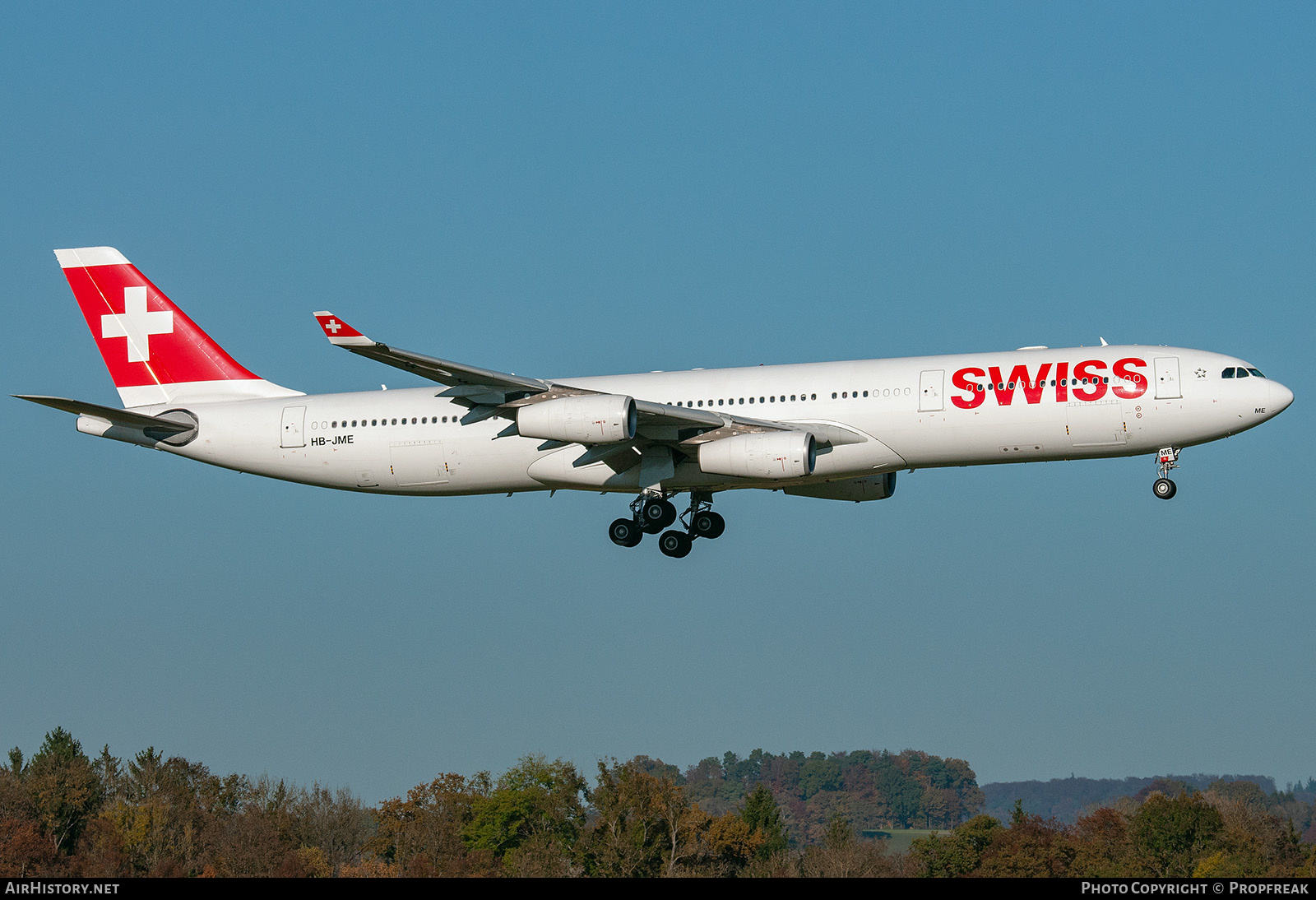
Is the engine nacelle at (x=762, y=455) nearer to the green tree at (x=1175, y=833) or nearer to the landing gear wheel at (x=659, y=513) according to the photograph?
the landing gear wheel at (x=659, y=513)

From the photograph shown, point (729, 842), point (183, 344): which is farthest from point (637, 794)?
point (183, 344)

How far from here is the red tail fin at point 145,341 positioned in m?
49.1

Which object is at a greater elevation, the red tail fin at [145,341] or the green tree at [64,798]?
the red tail fin at [145,341]

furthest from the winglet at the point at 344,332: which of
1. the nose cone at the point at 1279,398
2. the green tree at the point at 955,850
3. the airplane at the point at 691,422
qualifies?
the green tree at the point at 955,850

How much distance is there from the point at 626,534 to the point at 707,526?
2.66 m

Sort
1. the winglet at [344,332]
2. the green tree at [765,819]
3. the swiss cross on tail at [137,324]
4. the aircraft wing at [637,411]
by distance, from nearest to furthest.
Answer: the winglet at [344,332] < the aircraft wing at [637,411] < the swiss cross on tail at [137,324] < the green tree at [765,819]

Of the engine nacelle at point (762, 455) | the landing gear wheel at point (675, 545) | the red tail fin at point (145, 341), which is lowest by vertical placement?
the landing gear wheel at point (675, 545)

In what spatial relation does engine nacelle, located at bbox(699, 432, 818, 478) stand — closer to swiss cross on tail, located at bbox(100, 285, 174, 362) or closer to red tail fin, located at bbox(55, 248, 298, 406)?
red tail fin, located at bbox(55, 248, 298, 406)

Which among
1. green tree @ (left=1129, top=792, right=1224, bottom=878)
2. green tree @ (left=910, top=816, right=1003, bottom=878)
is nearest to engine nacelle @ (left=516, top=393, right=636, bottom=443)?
green tree @ (left=910, top=816, right=1003, bottom=878)

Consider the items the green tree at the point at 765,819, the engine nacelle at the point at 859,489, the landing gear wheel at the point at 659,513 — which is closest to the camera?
the landing gear wheel at the point at 659,513

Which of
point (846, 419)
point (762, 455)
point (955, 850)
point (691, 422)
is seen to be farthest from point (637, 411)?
point (955, 850)

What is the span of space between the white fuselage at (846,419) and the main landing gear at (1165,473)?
0.72 m

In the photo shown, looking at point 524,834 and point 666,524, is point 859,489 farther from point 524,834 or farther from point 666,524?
point 524,834
